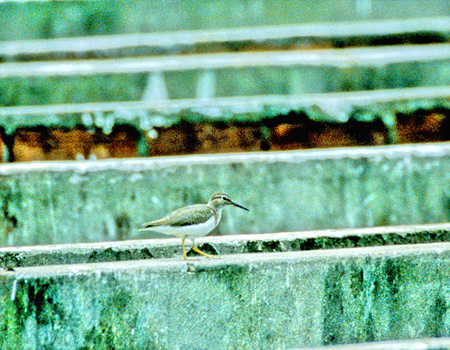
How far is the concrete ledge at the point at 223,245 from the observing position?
14.8 feet

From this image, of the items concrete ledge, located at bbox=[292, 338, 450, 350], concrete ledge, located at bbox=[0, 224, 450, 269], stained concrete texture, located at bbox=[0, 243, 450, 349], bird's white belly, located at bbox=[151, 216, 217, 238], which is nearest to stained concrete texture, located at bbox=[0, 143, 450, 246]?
concrete ledge, located at bbox=[0, 224, 450, 269]

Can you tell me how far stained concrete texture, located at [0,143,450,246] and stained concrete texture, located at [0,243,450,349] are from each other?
1.81 meters

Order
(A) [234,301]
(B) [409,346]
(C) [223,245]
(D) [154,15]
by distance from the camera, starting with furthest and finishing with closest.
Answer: (D) [154,15] → (C) [223,245] → (A) [234,301] → (B) [409,346]

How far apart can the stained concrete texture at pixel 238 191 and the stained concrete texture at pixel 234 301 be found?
181 cm

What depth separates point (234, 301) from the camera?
387cm

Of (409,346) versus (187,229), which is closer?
(409,346)

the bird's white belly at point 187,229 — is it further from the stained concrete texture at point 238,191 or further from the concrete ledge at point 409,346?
the stained concrete texture at point 238,191

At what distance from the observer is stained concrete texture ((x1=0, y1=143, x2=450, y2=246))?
568 cm

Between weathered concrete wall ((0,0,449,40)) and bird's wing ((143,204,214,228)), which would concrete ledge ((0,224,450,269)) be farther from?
weathered concrete wall ((0,0,449,40))

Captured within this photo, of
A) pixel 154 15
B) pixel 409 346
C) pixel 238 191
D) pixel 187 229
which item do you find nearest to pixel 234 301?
pixel 187 229

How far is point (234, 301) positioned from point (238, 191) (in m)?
2.10

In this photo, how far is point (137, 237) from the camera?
5766 mm

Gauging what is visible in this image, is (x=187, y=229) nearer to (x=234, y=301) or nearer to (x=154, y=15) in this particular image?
(x=234, y=301)

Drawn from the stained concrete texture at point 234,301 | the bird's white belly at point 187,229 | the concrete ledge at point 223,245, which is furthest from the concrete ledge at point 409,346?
the concrete ledge at point 223,245
